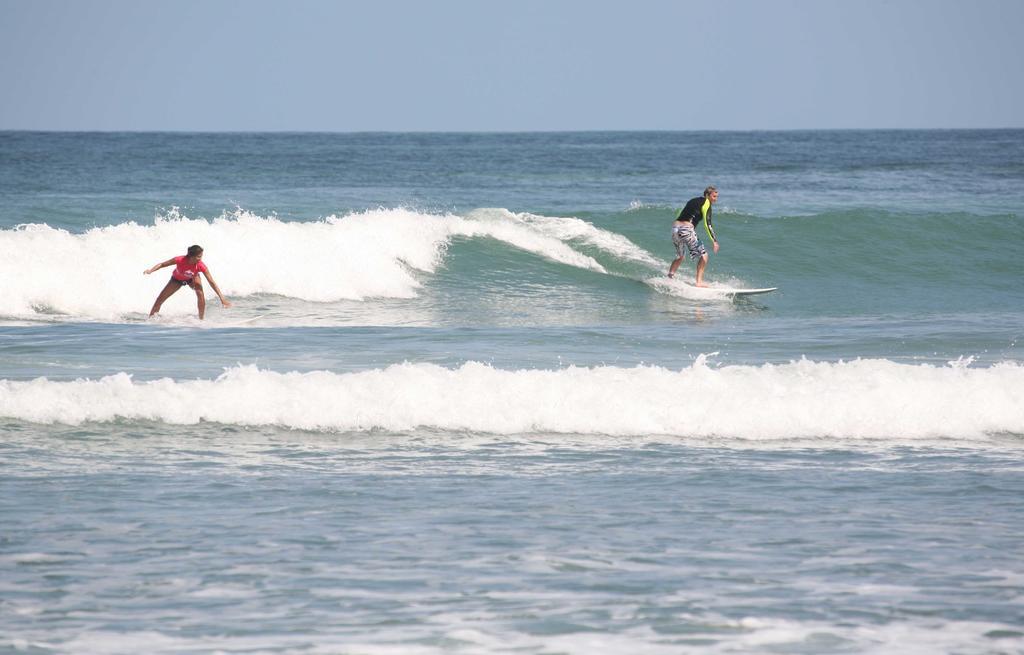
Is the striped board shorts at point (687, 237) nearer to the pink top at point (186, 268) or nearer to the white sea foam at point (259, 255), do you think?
the white sea foam at point (259, 255)

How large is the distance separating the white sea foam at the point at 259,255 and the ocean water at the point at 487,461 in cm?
9

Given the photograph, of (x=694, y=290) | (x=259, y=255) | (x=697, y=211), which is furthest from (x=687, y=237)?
(x=259, y=255)

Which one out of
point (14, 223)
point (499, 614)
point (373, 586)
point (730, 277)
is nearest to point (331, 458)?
point (373, 586)

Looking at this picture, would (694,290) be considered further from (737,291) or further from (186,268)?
(186,268)

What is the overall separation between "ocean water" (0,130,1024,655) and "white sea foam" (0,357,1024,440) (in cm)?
3

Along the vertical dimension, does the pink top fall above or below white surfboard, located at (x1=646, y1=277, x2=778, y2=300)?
above

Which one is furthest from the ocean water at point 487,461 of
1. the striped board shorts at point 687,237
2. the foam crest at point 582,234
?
the foam crest at point 582,234

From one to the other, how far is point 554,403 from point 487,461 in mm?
1537

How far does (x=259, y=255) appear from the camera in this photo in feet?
68.6

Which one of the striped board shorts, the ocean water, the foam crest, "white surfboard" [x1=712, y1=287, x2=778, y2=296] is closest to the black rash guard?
the striped board shorts

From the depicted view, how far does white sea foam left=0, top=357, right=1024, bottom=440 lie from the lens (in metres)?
9.54

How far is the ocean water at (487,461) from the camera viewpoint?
5.39 meters

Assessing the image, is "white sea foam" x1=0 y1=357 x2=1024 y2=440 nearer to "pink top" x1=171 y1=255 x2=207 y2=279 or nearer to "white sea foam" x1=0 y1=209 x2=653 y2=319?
"pink top" x1=171 y1=255 x2=207 y2=279

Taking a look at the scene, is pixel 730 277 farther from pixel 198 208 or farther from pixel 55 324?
pixel 198 208
